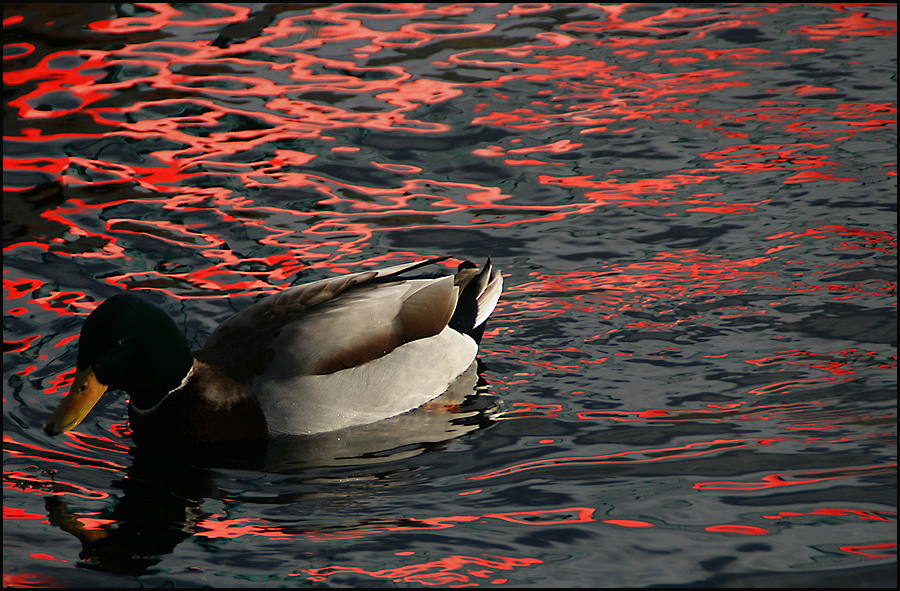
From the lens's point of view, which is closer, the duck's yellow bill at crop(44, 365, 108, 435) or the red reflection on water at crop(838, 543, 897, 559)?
the red reflection on water at crop(838, 543, 897, 559)

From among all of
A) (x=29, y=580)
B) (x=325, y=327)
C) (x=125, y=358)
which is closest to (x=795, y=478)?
(x=325, y=327)

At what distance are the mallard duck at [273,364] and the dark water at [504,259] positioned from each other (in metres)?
0.19

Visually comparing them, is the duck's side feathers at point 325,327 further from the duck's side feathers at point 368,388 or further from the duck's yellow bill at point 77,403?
the duck's yellow bill at point 77,403

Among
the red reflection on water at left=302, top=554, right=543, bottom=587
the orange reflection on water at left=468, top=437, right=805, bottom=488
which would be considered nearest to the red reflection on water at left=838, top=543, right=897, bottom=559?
the orange reflection on water at left=468, top=437, right=805, bottom=488

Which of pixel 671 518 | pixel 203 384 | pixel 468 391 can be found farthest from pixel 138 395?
pixel 671 518

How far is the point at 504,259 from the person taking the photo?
709 cm

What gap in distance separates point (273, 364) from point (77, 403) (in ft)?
3.12

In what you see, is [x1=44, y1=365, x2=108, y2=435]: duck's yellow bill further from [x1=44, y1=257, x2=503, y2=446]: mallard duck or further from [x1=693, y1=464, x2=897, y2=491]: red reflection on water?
[x1=693, y1=464, x2=897, y2=491]: red reflection on water

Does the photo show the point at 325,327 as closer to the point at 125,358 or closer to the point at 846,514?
the point at 125,358

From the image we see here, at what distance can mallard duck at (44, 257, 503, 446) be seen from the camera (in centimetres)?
496

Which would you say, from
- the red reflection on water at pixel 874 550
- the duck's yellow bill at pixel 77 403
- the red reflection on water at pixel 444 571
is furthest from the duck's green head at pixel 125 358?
the red reflection on water at pixel 874 550

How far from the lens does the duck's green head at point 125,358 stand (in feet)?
16.0

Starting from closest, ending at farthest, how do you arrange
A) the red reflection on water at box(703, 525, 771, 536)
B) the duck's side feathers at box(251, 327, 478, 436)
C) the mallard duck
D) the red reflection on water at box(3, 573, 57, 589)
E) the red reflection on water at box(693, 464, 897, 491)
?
the red reflection on water at box(3, 573, 57, 589) < the red reflection on water at box(703, 525, 771, 536) < the red reflection on water at box(693, 464, 897, 491) < the mallard duck < the duck's side feathers at box(251, 327, 478, 436)

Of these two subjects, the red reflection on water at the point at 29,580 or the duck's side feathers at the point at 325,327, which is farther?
the duck's side feathers at the point at 325,327
